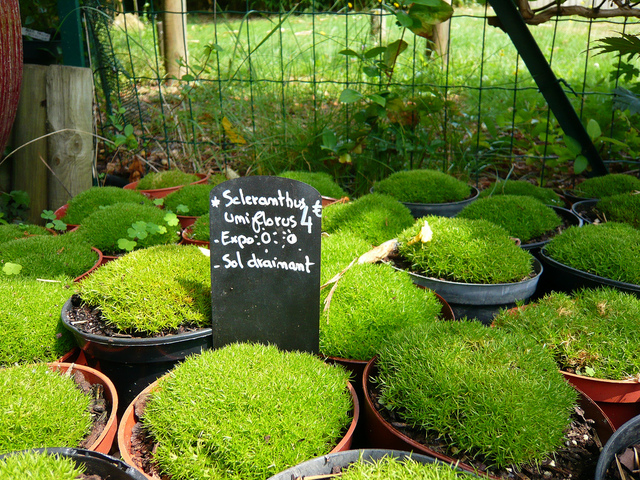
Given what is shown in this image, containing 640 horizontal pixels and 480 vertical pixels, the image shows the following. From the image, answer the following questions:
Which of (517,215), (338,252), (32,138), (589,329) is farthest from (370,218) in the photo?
(32,138)

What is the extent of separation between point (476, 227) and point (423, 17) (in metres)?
1.60

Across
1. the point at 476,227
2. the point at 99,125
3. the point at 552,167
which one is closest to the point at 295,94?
the point at 99,125

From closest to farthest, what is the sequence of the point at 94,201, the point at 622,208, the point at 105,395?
the point at 105,395 < the point at 622,208 < the point at 94,201

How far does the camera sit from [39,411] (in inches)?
56.9

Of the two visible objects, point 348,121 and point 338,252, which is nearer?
point 338,252

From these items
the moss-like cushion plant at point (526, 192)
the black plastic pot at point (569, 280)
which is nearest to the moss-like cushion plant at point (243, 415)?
the black plastic pot at point (569, 280)

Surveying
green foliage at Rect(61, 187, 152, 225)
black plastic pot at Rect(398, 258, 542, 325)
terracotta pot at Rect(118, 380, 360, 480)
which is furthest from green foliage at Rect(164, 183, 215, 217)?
terracotta pot at Rect(118, 380, 360, 480)

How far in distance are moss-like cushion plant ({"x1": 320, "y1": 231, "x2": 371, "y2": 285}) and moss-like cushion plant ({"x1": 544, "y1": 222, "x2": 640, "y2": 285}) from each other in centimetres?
88

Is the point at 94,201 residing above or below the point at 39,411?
above

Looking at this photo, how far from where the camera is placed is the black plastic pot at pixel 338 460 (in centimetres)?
123

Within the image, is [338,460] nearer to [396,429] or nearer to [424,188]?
[396,429]

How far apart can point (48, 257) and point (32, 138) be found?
1.63 m

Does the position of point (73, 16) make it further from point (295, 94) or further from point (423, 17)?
point (423, 17)

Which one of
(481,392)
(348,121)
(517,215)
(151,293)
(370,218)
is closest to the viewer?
(481,392)
